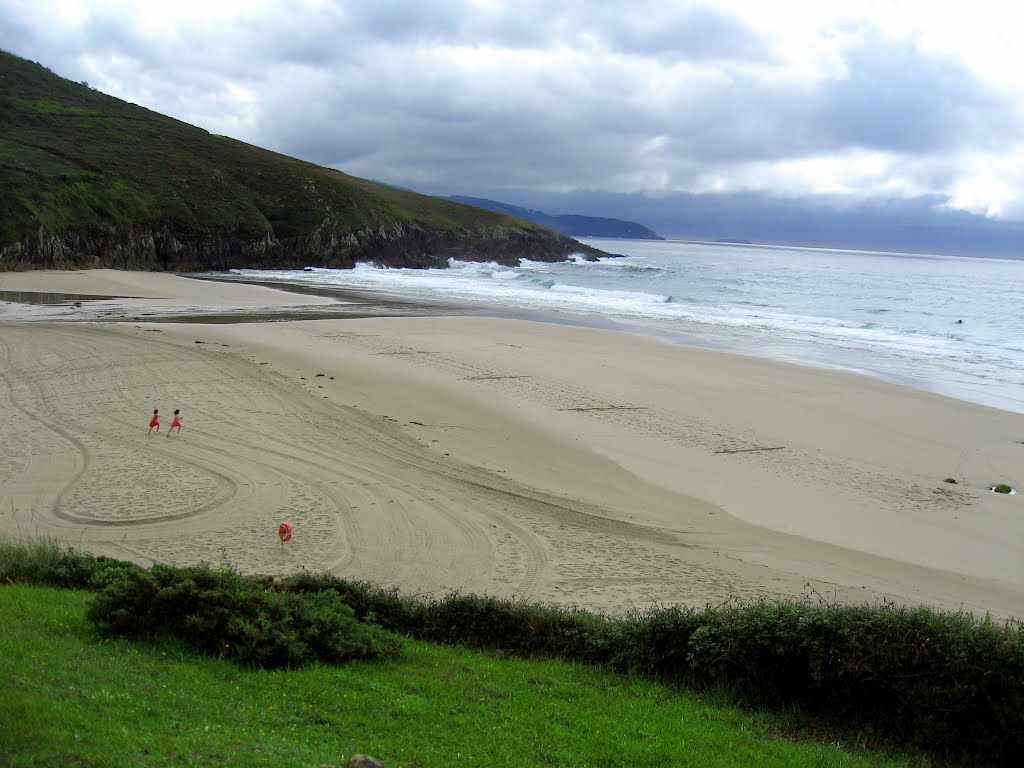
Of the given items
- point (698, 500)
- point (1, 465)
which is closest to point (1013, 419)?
point (698, 500)

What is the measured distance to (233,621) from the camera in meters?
6.78

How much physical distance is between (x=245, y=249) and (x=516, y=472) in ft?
181

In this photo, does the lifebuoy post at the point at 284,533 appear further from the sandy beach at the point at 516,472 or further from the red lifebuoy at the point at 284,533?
the sandy beach at the point at 516,472

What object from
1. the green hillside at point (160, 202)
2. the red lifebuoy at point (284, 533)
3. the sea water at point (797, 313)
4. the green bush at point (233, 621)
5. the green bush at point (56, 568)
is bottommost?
the green bush at point (56, 568)

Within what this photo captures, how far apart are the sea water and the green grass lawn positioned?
20.3 metres

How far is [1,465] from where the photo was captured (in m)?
13.0

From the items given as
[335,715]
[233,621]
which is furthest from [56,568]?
[335,715]

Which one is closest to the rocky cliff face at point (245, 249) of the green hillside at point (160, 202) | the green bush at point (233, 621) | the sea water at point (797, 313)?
the green hillside at point (160, 202)

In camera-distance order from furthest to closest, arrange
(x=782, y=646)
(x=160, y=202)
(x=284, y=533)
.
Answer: (x=160, y=202) → (x=284, y=533) → (x=782, y=646)

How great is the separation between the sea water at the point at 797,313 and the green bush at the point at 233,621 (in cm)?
2173

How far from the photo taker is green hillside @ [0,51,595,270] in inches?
1937

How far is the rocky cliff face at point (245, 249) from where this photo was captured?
155 feet

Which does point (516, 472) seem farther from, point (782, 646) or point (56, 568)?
point (782, 646)

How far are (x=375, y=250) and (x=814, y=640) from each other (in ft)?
243
